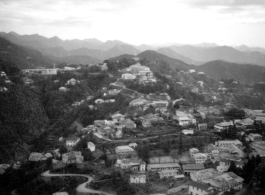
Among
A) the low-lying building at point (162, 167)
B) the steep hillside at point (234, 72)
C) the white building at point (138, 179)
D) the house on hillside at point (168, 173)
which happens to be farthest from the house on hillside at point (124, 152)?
the steep hillside at point (234, 72)

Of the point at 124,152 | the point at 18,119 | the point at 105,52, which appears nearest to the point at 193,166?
the point at 124,152

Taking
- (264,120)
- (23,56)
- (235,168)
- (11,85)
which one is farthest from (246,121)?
(23,56)

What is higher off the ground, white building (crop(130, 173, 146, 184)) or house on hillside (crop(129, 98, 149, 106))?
house on hillside (crop(129, 98, 149, 106))

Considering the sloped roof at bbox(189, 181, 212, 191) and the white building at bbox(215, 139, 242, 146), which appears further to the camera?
the white building at bbox(215, 139, 242, 146)

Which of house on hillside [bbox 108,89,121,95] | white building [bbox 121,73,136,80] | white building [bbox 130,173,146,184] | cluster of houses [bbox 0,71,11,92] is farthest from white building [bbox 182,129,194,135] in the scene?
cluster of houses [bbox 0,71,11,92]

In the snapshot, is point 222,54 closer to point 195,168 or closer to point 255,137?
point 255,137

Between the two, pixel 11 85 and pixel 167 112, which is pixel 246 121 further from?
pixel 11 85

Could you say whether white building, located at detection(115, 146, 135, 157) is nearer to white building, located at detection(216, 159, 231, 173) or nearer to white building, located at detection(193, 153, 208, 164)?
white building, located at detection(193, 153, 208, 164)
